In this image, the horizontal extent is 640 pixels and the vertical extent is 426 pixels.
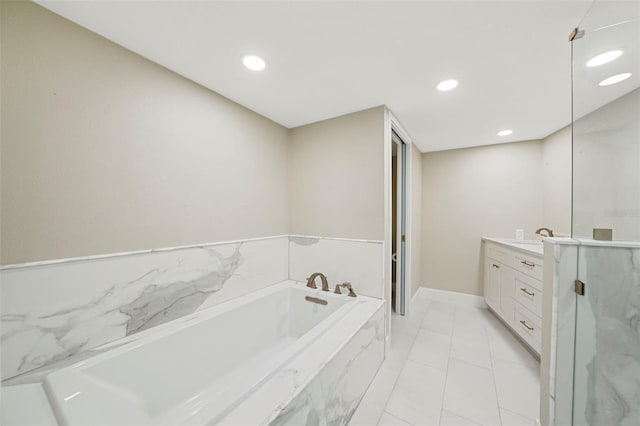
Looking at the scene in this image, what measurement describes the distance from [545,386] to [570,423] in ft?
0.48

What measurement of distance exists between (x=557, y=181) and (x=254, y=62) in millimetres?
3298

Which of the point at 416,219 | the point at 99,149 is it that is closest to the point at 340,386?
the point at 99,149

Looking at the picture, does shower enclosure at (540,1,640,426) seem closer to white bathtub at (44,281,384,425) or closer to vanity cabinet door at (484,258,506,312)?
white bathtub at (44,281,384,425)

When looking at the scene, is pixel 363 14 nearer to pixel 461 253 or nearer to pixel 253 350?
pixel 253 350

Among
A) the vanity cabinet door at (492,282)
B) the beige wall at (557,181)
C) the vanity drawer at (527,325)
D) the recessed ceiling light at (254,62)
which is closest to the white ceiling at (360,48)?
the recessed ceiling light at (254,62)

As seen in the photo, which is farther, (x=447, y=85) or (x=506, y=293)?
(x=506, y=293)

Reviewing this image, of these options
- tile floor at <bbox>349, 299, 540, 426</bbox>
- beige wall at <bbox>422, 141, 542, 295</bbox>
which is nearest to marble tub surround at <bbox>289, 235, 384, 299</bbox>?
tile floor at <bbox>349, 299, 540, 426</bbox>

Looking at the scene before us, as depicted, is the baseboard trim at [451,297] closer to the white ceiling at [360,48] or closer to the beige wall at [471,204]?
the beige wall at [471,204]

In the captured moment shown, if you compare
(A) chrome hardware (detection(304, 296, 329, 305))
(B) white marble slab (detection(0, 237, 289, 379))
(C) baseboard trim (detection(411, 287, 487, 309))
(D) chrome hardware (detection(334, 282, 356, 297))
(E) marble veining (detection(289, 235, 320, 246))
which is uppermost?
(E) marble veining (detection(289, 235, 320, 246))

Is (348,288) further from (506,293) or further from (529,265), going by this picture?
(506,293)

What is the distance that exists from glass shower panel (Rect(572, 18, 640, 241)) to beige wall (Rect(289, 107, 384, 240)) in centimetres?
114

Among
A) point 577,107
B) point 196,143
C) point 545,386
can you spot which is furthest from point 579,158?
point 196,143

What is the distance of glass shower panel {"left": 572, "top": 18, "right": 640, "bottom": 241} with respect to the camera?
3.41ft

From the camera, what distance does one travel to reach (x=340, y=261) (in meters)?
2.12
